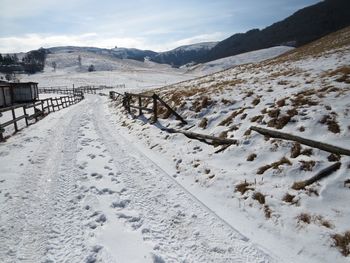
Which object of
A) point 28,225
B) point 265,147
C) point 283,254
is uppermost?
point 265,147

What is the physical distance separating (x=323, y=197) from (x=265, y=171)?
1.62m

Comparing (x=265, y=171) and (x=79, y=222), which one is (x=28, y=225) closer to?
(x=79, y=222)

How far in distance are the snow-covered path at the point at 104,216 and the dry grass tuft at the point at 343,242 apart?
1.15 meters

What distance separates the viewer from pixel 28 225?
5.41 m

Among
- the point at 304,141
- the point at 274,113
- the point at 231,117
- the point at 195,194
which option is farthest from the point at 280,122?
the point at 195,194

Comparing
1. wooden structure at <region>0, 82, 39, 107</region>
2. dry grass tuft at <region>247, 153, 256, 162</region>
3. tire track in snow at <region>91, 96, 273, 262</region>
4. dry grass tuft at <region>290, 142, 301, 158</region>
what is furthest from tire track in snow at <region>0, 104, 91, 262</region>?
wooden structure at <region>0, 82, 39, 107</region>

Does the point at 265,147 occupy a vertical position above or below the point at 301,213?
above

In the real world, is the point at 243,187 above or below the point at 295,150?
below

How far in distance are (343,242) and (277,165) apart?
2.57 metres

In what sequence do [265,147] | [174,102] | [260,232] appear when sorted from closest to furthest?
[260,232] → [265,147] → [174,102]

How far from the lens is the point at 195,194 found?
22.7 ft

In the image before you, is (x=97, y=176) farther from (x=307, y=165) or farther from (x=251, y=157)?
(x=307, y=165)

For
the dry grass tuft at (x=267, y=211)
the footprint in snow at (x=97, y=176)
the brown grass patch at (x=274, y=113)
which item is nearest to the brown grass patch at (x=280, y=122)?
the brown grass patch at (x=274, y=113)

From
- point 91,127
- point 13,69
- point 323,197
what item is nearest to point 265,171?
point 323,197
